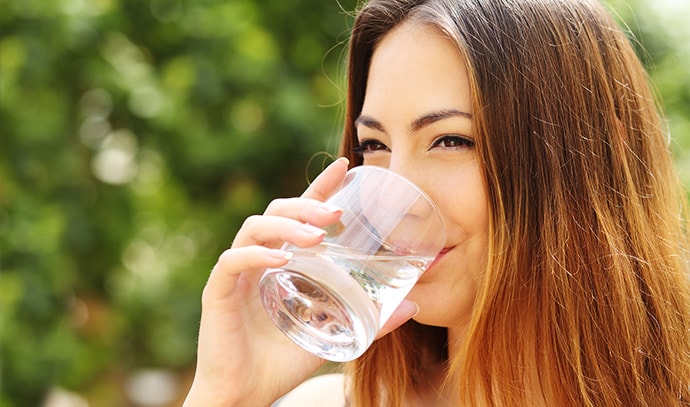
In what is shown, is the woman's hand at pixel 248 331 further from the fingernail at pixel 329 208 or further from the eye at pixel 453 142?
the eye at pixel 453 142

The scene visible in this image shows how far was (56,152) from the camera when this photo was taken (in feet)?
14.3

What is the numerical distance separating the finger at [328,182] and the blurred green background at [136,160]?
8.60 feet

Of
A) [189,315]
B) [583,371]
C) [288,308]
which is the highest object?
[288,308]

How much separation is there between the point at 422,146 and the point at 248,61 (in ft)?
9.63

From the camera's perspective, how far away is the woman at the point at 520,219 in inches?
58.8

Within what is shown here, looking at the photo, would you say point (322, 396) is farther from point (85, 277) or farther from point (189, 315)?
point (85, 277)

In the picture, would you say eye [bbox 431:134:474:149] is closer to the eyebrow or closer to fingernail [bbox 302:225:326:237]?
the eyebrow

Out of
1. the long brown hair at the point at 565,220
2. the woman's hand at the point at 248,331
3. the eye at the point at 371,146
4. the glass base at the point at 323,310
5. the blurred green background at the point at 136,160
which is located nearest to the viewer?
the glass base at the point at 323,310

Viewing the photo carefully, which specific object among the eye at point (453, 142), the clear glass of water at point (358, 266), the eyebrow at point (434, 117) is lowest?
the clear glass of water at point (358, 266)

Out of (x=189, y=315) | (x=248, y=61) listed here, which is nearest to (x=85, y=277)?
(x=189, y=315)

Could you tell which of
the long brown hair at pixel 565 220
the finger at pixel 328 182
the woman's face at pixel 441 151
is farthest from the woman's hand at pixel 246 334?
the long brown hair at pixel 565 220

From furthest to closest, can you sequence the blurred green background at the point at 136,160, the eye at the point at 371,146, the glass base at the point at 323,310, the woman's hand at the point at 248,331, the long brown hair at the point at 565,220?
the blurred green background at the point at 136,160, the eye at the point at 371,146, the long brown hair at the point at 565,220, the woman's hand at the point at 248,331, the glass base at the point at 323,310

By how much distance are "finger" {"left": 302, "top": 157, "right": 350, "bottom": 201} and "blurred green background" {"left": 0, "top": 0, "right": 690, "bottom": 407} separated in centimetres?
262

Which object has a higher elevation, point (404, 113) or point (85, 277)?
point (404, 113)
